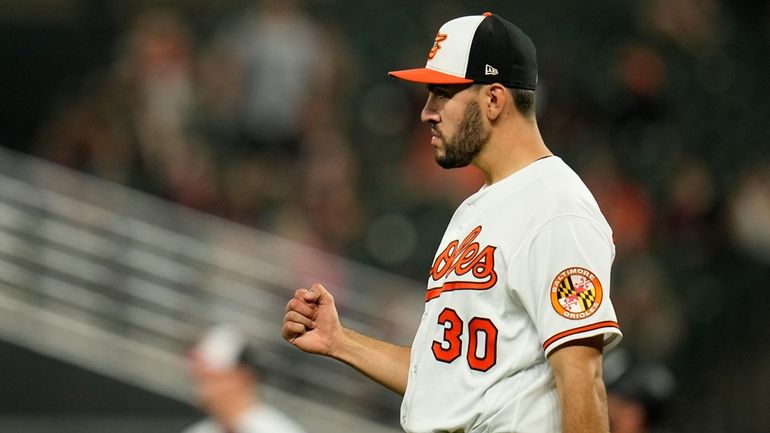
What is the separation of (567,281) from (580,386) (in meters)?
0.28

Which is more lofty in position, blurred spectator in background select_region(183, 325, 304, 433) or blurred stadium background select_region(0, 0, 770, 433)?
blurred stadium background select_region(0, 0, 770, 433)

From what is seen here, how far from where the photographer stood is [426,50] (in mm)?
13211

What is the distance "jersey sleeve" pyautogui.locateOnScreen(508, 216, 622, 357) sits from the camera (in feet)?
11.5

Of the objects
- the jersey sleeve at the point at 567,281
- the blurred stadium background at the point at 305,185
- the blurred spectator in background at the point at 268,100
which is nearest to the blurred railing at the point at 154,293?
the blurred stadium background at the point at 305,185

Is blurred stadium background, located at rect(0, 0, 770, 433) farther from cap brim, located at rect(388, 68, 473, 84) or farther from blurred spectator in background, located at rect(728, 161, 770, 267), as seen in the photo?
cap brim, located at rect(388, 68, 473, 84)

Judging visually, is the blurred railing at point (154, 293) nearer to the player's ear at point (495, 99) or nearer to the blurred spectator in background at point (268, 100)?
the blurred spectator in background at point (268, 100)

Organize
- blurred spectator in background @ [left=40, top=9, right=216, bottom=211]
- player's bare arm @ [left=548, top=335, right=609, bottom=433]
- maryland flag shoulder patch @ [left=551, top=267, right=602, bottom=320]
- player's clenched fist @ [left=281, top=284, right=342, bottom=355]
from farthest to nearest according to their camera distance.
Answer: blurred spectator in background @ [left=40, top=9, right=216, bottom=211]
player's clenched fist @ [left=281, top=284, right=342, bottom=355]
maryland flag shoulder patch @ [left=551, top=267, right=602, bottom=320]
player's bare arm @ [left=548, top=335, right=609, bottom=433]

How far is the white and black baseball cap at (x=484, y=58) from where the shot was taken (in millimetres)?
3854

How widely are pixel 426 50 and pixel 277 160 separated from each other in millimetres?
2434

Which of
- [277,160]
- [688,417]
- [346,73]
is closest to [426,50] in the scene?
[346,73]

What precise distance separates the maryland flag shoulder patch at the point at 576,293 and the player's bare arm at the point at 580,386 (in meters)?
0.08

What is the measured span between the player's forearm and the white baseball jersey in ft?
0.93

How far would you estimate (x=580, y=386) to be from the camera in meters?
3.41

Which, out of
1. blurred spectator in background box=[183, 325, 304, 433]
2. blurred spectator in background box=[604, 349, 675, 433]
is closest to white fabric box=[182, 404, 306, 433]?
blurred spectator in background box=[183, 325, 304, 433]
